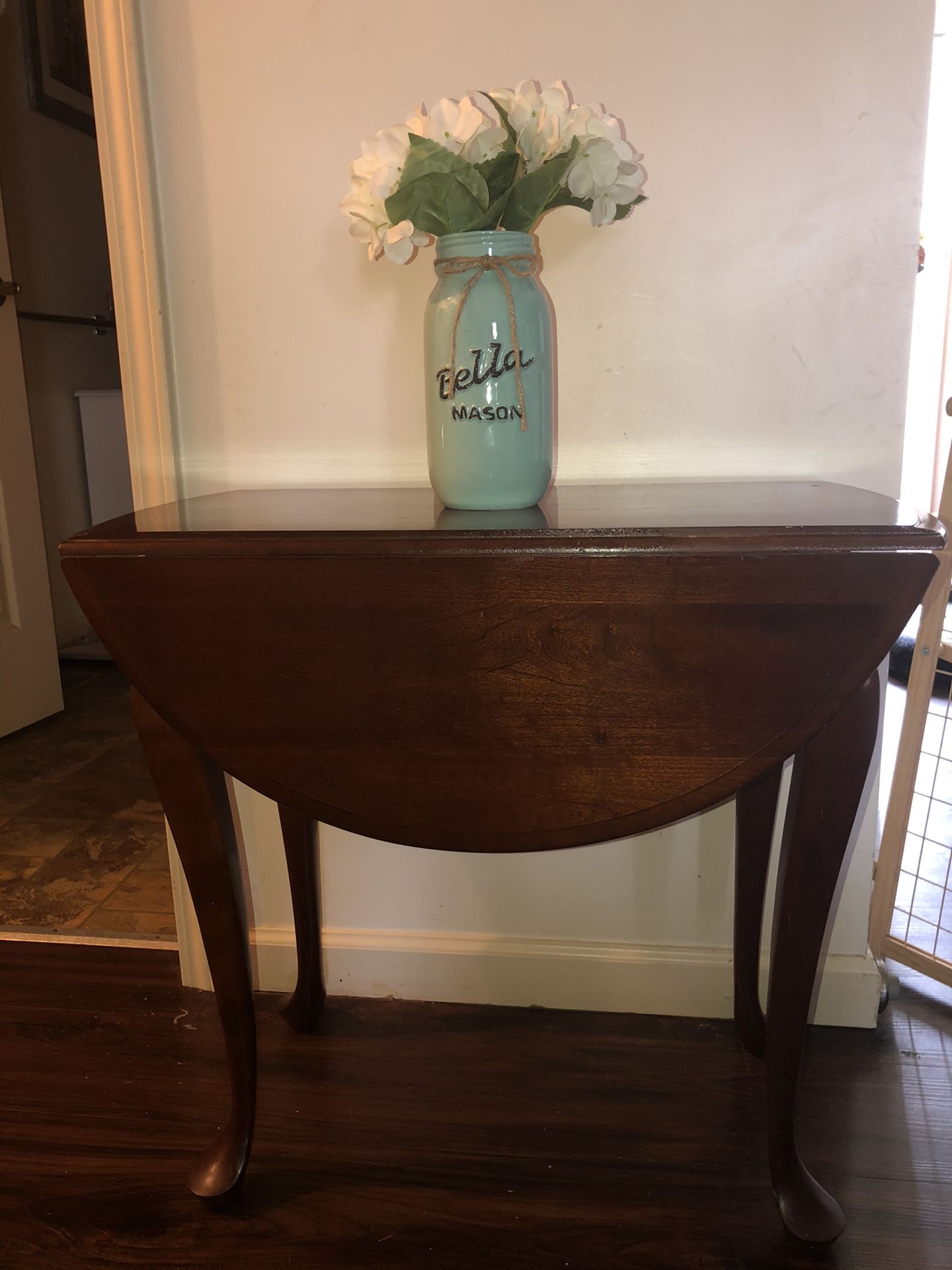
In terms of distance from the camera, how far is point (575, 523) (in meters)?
0.82

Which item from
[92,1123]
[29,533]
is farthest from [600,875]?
[29,533]

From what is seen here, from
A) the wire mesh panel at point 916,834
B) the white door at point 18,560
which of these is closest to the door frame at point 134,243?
the wire mesh panel at point 916,834

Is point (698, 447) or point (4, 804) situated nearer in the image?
point (698, 447)

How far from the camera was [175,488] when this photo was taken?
1.26 meters

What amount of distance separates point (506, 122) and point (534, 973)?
1096 millimetres

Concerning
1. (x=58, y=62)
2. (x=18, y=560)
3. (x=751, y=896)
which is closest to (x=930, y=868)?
(x=751, y=896)

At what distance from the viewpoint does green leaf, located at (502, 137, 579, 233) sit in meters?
0.92

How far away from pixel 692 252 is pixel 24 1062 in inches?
54.8

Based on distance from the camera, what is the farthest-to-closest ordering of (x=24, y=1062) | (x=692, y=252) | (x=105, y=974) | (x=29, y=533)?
(x=29, y=533) → (x=105, y=974) → (x=24, y=1062) → (x=692, y=252)

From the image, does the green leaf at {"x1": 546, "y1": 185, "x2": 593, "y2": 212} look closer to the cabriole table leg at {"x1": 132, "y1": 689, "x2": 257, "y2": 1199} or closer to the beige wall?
the cabriole table leg at {"x1": 132, "y1": 689, "x2": 257, "y2": 1199}

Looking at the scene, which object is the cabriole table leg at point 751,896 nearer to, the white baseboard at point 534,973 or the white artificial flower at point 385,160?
the white baseboard at point 534,973

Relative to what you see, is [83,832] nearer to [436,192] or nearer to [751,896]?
[751,896]

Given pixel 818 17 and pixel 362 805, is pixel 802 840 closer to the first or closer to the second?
pixel 362 805

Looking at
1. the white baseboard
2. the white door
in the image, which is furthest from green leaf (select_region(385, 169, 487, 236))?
the white door
